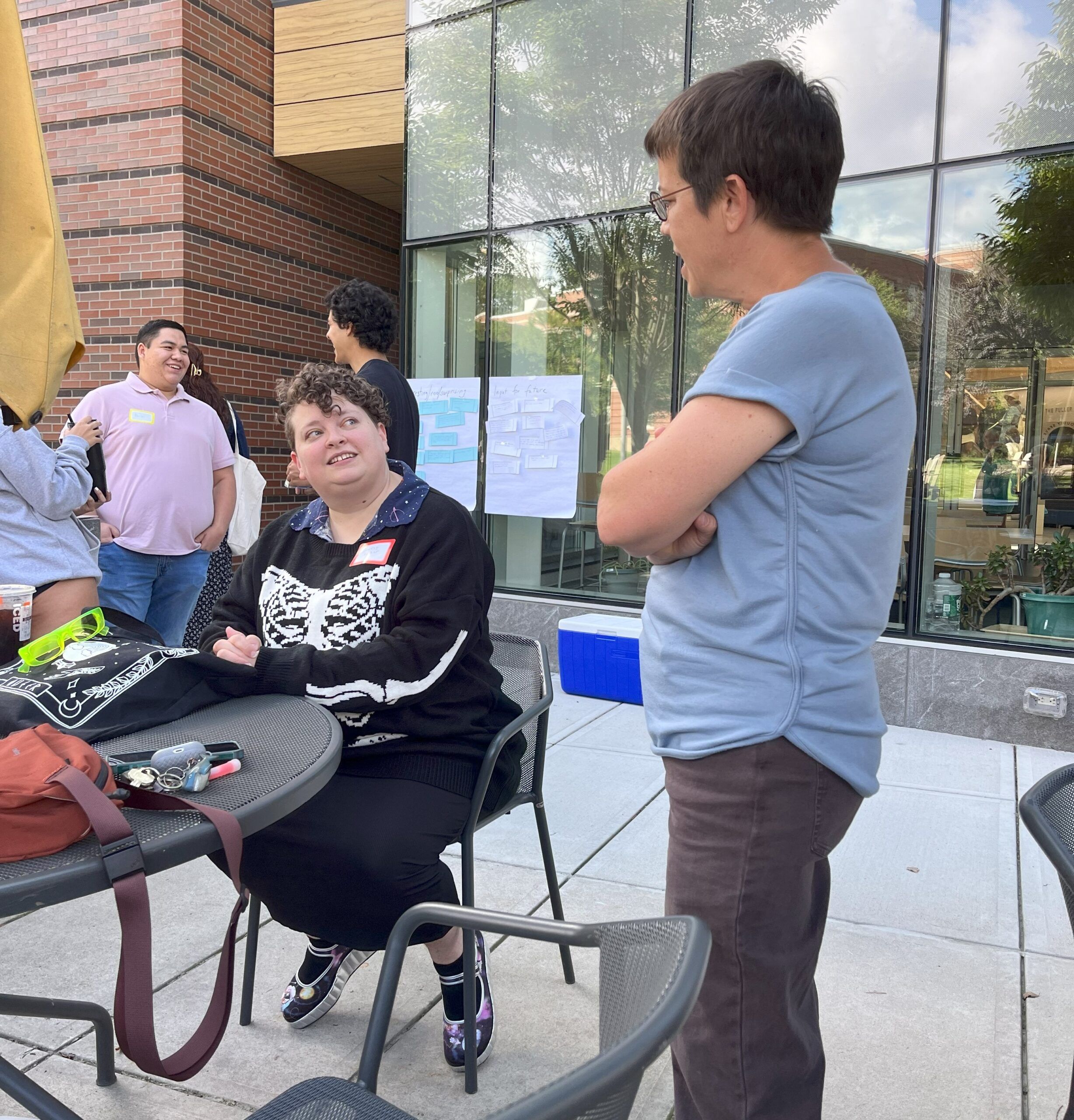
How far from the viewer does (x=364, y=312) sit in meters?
3.83

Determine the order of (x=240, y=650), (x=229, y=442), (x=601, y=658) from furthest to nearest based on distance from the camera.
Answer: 1. (x=601, y=658)
2. (x=229, y=442)
3. (x=240, y=650)

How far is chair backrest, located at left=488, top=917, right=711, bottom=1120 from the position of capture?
2.47 ft

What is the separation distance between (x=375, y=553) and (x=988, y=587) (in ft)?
13.8

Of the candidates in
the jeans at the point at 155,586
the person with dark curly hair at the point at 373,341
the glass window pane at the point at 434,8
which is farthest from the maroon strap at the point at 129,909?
the glass window pane at the point at 434,8

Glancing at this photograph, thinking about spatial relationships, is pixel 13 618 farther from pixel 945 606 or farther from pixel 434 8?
pixel 434 8

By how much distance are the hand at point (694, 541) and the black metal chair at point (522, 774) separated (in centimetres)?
99

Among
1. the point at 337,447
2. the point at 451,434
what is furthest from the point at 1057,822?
the point at 451,434

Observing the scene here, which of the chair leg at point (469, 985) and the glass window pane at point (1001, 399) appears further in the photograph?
the glass window pane at point (1001, 399)

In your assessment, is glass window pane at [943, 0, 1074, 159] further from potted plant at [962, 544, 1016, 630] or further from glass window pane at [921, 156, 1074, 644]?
potted plant at [962, 544, 1016, 630]

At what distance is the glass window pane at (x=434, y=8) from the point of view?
675 centimetres

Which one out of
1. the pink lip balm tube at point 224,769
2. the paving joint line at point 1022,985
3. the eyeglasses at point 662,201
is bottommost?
the paving joint line at point 1022,985

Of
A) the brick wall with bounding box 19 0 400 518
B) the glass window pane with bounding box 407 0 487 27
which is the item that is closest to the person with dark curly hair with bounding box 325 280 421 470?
the glass window pane with bounding box 407 0 487 27

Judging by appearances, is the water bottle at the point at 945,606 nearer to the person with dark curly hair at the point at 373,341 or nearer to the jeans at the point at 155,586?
the person with dark curly hair at the point at 373,341

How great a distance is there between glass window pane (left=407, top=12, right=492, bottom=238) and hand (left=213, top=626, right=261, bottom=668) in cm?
525
